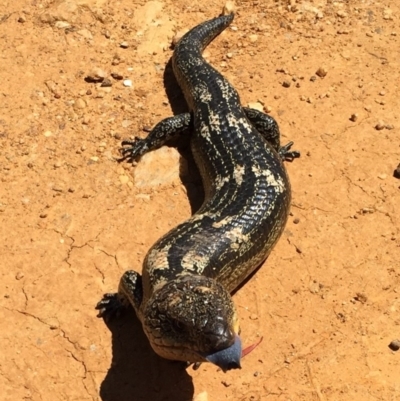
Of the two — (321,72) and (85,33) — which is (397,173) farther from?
(85,33)

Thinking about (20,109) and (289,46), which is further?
(289,46)

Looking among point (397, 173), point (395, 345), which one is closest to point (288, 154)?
point (397, 173)

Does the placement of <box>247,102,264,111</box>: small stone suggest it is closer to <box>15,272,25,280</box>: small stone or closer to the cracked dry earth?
the cracked dry earth

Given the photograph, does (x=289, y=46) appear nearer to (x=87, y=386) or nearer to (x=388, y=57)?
(x=388, y=57)

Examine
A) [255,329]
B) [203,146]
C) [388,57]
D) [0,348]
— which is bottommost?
[0,348]

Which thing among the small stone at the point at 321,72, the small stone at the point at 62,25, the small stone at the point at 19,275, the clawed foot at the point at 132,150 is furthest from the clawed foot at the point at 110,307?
the small stone at the point at 62,25

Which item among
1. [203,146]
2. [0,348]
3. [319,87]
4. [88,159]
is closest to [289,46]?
[319,87]

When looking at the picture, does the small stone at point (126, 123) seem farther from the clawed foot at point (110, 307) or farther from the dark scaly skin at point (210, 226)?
the clawed foot at point (110, 307)
